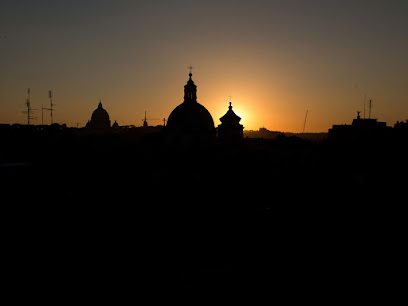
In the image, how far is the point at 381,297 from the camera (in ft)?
56.9

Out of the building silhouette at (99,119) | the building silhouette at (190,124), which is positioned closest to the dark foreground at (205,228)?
the building silhouette at (190,124)

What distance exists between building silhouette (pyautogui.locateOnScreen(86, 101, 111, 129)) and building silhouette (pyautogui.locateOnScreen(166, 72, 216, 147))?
77708 mm

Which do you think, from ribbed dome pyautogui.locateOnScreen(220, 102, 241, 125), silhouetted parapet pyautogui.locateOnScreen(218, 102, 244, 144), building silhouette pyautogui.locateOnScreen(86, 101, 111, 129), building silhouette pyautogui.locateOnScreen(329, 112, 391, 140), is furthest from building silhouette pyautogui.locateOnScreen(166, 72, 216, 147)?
building silhouette pyautogui.locateOnScreen(86, 101, 111, 129)

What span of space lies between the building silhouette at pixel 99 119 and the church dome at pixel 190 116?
77.7m

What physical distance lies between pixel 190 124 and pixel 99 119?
82.2 m

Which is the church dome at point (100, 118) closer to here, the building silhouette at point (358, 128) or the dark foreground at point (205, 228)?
the building silhouette at point (358, 128)

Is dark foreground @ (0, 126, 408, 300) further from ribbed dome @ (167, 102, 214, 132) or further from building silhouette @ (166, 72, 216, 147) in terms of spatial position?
ribbed dome @ (167, 102, 214, 132)

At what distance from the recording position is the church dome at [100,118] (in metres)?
135

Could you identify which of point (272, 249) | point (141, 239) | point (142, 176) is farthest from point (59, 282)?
point (142, 176)

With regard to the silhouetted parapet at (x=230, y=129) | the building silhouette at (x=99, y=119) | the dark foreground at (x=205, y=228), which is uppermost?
the building silhouette at (x=99, y=119)

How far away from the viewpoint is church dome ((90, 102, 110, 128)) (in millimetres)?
134625

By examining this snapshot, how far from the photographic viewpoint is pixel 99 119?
135375 millimetres

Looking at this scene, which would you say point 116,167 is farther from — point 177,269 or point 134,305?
point 134,305

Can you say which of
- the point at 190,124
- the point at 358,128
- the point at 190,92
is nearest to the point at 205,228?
the point at 190,124
